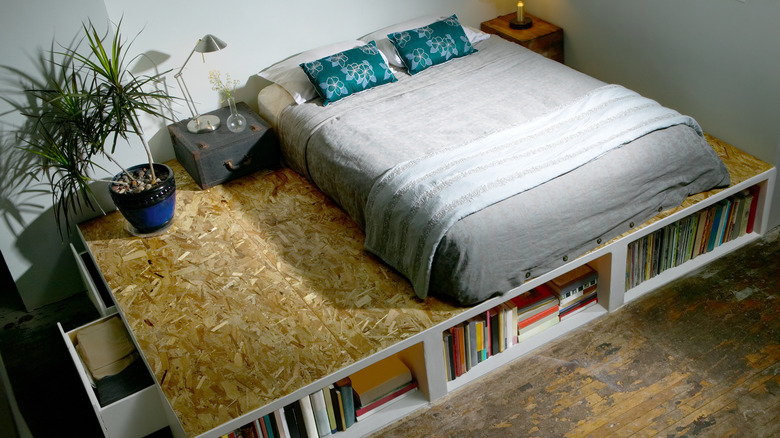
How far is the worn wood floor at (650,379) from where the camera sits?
298 centimetres

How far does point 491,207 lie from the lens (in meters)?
3.12

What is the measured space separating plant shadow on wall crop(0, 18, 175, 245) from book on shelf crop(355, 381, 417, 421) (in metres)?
1.42

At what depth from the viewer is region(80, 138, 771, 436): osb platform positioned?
290cm

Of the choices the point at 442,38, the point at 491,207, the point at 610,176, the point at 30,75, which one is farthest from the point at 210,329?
the point at 442,38

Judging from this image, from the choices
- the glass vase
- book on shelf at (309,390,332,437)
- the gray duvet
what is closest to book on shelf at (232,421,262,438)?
book on shelf at (309,390,332,437)

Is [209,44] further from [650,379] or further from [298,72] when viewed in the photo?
[650,379]

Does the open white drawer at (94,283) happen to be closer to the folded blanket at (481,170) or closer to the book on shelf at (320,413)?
the book on shelf at (320,413)

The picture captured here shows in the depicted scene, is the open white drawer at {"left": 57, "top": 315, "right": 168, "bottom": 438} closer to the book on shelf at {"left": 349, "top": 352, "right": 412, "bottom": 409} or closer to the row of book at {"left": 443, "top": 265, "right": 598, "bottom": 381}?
the book on shelf at {"left": 349, "top": 352, "right": 412, "bottom": 409}

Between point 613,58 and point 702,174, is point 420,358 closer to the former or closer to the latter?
point 702,174

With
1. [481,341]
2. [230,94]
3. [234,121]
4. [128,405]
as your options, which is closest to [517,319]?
[481,341]

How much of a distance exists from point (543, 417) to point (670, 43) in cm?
224

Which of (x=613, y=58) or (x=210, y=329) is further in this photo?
(x=613, y=58)

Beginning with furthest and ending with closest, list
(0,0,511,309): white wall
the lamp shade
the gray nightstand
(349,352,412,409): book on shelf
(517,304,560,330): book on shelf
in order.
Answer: the gray nightstand
the lamp shade
(0,0,511,309): white wall
(517,304,560,330): book on shelf
(349,352,412,409): book on shelf

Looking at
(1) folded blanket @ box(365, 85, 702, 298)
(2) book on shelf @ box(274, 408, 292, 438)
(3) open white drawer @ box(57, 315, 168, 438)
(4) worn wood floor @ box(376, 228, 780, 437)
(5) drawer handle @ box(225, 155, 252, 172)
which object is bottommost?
(4) worn wood floor @ box(376, 228, 780, 437)
